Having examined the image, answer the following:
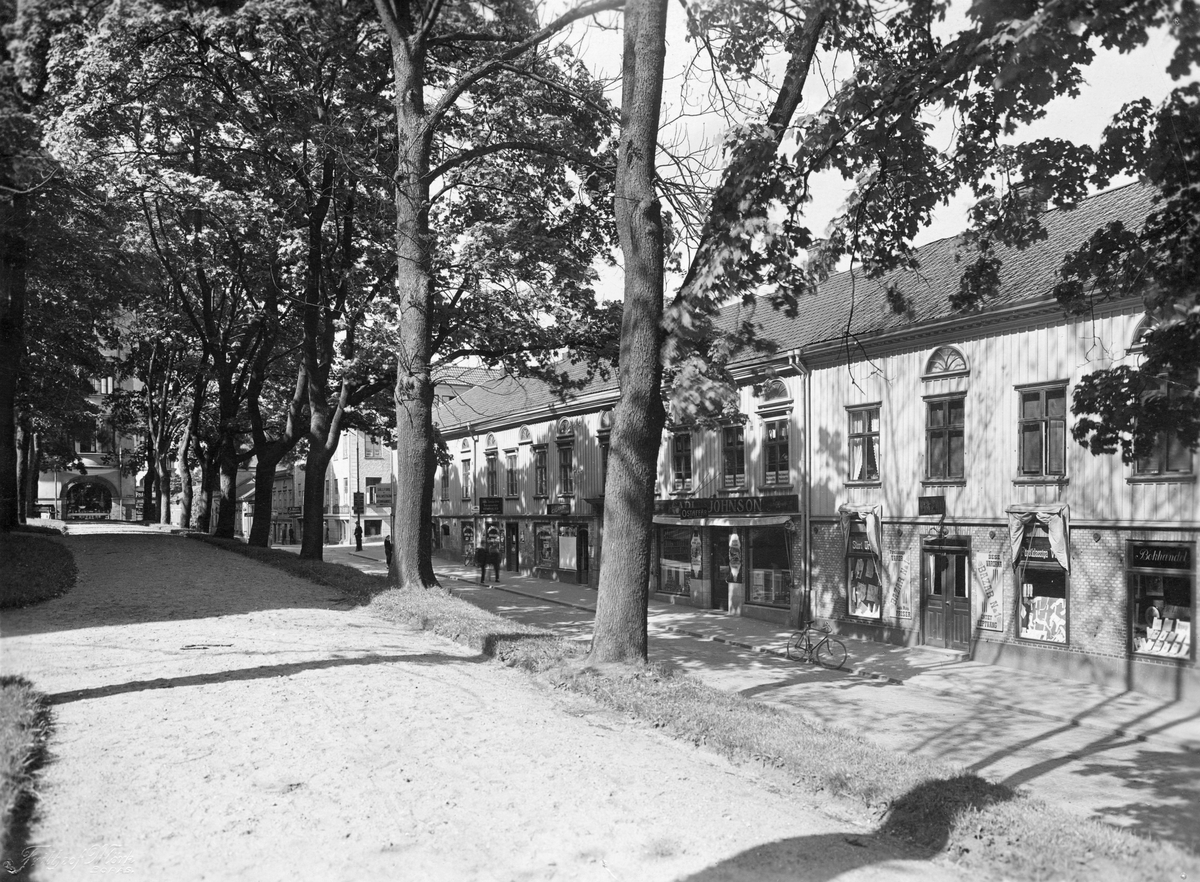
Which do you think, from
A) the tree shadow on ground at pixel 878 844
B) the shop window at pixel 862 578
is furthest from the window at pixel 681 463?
the tree shadow on ground at pixel 878 844

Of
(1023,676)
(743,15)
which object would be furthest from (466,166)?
(1023,676)

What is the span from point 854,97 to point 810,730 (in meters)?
5.75

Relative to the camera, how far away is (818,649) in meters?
17.9

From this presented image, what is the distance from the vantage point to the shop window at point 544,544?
3722 centimetres

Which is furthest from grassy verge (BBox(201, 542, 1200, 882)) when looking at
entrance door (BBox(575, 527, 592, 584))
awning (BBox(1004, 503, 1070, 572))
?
entrance door (BBox(575, 527, 592, 584))

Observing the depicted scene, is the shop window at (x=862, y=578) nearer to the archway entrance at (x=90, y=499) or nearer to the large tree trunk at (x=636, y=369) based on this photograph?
the large tree trunk at (x=636, y=369)

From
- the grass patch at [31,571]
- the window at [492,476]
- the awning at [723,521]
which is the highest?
the window at [492,476]

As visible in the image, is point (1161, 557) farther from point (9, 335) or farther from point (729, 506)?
point (9, 335)

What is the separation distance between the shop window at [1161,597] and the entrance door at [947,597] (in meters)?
3.47

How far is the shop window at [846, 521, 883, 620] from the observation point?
21.0 m

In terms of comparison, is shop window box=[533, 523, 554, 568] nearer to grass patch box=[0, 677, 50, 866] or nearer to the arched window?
the arched window

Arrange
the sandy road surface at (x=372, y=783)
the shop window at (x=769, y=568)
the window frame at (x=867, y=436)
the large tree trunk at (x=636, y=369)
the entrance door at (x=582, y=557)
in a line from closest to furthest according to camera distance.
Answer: the sandy road surface at (x=372, y=783) < the large tree trunk at (x=636, y=369) < the window frame at (x=867, y=436) < the shop window at (x=769, y=568) < the entrance door at (x=582, y=557)

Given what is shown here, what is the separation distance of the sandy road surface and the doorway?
30.5m

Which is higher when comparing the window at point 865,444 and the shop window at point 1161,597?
the window at point 865,444
